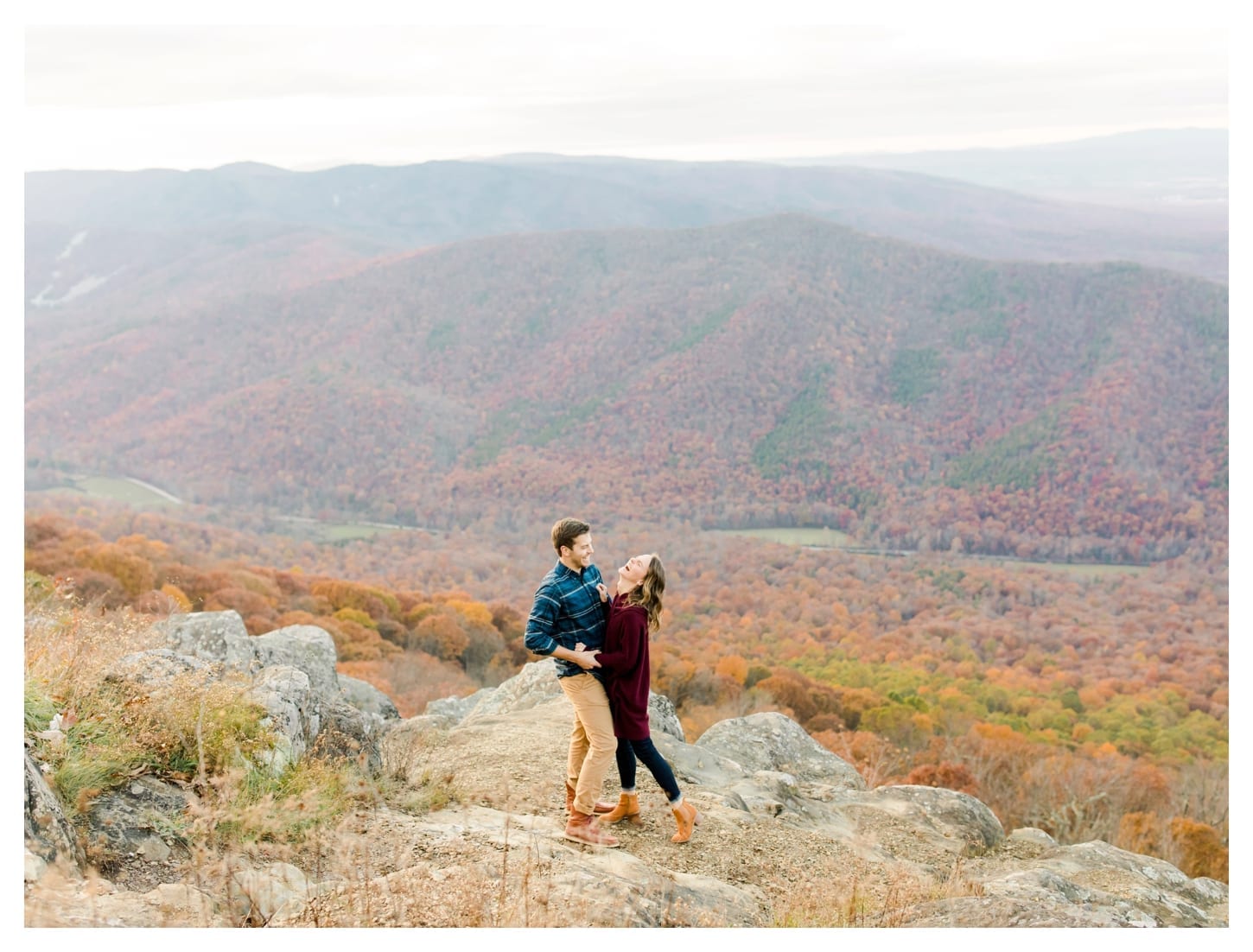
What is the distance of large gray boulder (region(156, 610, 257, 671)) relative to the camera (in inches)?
342

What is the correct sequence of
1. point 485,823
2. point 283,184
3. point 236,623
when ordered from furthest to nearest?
1. point 283,184
2. point 236,623
3. point 485,823

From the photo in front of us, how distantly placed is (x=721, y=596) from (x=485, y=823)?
169ft

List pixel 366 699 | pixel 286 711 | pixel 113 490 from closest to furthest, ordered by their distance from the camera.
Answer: pixel 286 711
pixel 366 699
pixel 113 490

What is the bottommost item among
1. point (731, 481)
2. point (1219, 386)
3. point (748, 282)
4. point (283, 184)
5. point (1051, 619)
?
point (1051, 619)

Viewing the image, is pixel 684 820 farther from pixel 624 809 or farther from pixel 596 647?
pixel 596 647

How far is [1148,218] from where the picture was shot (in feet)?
A: 483

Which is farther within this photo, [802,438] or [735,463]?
[802,438]

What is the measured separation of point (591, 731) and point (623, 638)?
23.6 inches

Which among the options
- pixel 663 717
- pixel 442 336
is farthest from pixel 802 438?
pixel 663 717

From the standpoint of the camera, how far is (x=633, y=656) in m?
5.27

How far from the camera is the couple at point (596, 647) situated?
514cm

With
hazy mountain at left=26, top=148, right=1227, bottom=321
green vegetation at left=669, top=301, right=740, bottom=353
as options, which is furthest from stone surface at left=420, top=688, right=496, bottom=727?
hazy mountain at left=26, top=148, right=1227, bottom=321

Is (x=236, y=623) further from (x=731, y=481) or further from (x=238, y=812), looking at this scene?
(x=731, y=481)

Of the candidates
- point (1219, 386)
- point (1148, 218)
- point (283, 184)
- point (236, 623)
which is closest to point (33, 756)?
point (236, 623)
